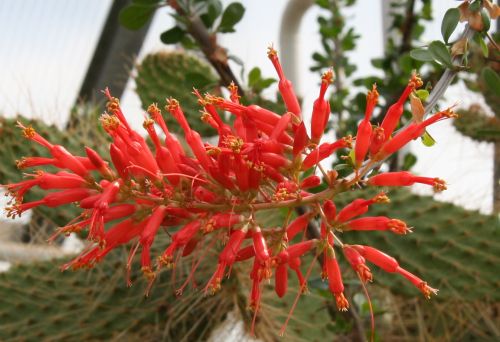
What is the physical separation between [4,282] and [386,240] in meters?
0.71

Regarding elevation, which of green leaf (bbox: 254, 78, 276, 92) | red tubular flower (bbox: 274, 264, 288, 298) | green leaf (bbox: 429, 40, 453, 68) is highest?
Answer: green leaf (bbox: 429, 40, 453, 68)

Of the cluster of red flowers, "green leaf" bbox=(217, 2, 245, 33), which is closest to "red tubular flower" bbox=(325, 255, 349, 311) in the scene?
the cluster of red flowers

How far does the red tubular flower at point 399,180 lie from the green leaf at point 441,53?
0.44 feet

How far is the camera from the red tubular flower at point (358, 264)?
0.52m

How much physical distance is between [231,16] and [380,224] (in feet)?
1.60

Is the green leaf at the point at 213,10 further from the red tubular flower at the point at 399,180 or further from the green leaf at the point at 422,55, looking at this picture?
the red tubular flower at the point at 399,180

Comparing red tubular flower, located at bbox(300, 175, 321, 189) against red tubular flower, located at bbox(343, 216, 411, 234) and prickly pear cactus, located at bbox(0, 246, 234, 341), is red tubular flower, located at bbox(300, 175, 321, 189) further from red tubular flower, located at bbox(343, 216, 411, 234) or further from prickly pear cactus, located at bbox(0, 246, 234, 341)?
prickly pear cactus, located at bbox(0, 246, 234, 341)

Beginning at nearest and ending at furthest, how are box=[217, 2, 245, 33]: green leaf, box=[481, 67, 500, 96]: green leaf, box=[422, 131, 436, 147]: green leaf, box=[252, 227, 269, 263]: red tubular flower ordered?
box=[252, 227, 269, 263]: red tubular flower < box=[422, 131, 436, 147]: green leaf < box=[481, 67, 500, 96]: green leaf < box=[217, 2, 245, 33]: green leaf

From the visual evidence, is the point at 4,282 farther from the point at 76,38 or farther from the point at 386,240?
the point at 76,38

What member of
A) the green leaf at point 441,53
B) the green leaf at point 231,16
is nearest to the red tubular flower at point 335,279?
the green leaf at point 441,53

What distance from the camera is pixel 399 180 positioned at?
0.53 meters

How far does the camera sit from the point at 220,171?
1.65 feet

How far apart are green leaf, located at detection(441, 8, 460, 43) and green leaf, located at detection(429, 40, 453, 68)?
39mm

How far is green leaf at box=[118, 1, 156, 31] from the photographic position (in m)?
0.92
